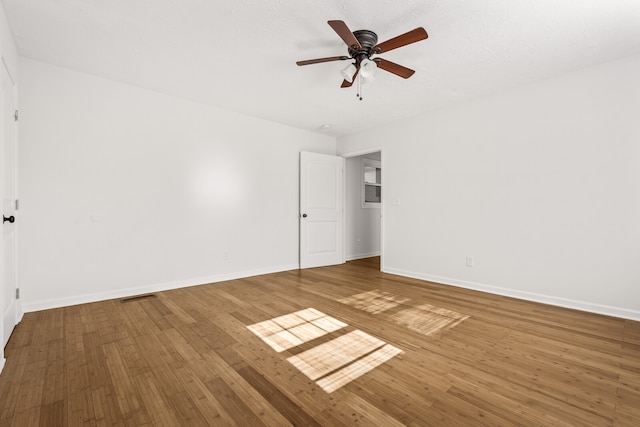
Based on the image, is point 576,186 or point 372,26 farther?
point 576,186

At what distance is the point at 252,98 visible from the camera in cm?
402

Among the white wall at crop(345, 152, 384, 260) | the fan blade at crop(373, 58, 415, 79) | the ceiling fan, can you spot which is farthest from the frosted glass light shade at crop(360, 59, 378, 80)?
the white wall at crop(345, 152, 384, 260)

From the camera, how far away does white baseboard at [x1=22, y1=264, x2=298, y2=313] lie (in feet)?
10.2

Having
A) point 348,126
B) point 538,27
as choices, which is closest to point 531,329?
point 538,27

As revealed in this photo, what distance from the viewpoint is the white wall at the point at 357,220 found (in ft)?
21.0

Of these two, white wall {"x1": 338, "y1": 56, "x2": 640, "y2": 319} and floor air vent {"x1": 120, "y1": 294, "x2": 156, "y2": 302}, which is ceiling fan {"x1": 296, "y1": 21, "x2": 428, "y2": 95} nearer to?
white wall {"x1": 338, "y1": 56, "x2": 640, "y2": 319}

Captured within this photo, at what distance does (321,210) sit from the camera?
564 cm

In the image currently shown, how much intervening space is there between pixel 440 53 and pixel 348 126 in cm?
254

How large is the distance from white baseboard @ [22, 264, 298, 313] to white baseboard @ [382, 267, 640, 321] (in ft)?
8.74

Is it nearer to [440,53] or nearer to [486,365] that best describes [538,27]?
[440,53]

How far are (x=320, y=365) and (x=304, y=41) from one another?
2.64 meters

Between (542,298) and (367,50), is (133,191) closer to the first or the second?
(367,50)

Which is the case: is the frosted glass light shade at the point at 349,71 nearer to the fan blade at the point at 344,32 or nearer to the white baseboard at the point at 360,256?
the fan blade at the point at 344,32

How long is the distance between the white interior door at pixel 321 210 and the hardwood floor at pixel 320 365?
2.17 meters
